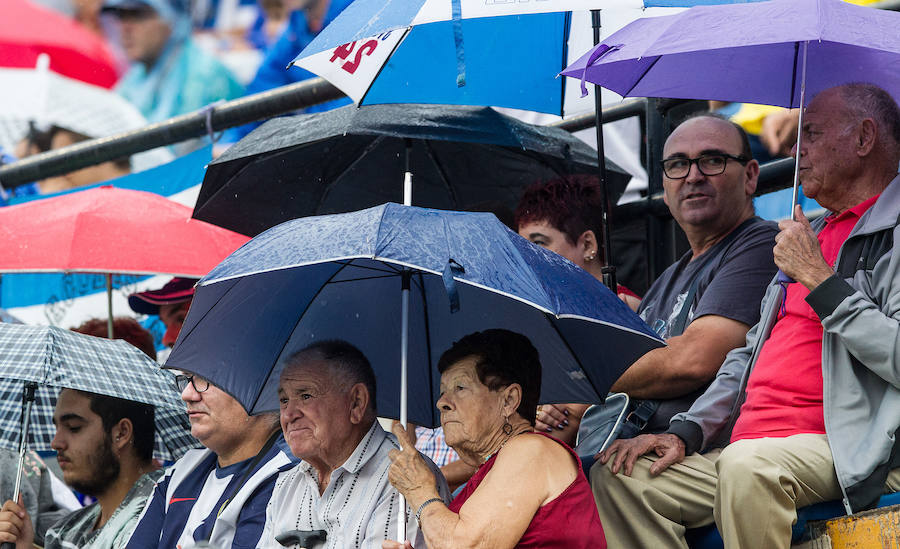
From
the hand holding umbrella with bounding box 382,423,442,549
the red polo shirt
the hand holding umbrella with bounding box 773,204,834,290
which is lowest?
the hand holding umbrella with bounding box 382,423,442,549

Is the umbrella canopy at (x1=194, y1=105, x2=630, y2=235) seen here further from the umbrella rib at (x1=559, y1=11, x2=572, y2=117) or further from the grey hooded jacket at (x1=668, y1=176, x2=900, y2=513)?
the grey hooded jacket at (x1=668, y1=176, x2=900, y2=513)

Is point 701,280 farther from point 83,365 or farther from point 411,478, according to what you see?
point 83,365

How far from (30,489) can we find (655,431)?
3240mm

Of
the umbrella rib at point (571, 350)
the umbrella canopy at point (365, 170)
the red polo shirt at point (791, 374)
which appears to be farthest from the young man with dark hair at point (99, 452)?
the red polo shirt at point (791, 374)

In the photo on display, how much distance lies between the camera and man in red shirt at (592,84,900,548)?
3561 mm

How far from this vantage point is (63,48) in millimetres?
11273

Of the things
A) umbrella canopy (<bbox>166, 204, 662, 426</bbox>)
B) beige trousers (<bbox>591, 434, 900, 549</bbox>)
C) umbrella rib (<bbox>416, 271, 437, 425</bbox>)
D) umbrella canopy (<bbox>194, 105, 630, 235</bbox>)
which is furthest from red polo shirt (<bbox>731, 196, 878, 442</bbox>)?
umbrella canopy (<bbox>194, 105, 630, 235</bbox>)

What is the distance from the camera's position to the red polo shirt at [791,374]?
12.5ft

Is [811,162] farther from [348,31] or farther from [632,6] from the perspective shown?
[348,31]

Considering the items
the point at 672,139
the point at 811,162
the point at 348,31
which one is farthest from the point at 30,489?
the point at 811,162

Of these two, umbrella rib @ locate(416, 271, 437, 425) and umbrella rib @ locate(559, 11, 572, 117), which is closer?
umbrella rib @ locate(416, 271, 437, 425)

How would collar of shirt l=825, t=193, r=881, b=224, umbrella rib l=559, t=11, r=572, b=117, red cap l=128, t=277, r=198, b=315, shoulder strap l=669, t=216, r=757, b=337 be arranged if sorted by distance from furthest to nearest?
red cap l=128, t=277, r=198, b=315 → umbrella rib l=559, t=11, r=572, b=117 → shoulder strap l=669, t=216, r=757, b=337 → collar of shirt l=825, t=193, r=881, b=224

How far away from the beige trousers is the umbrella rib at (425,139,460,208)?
2.17 meters

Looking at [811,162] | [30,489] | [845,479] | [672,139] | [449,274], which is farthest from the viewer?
[30,489]
